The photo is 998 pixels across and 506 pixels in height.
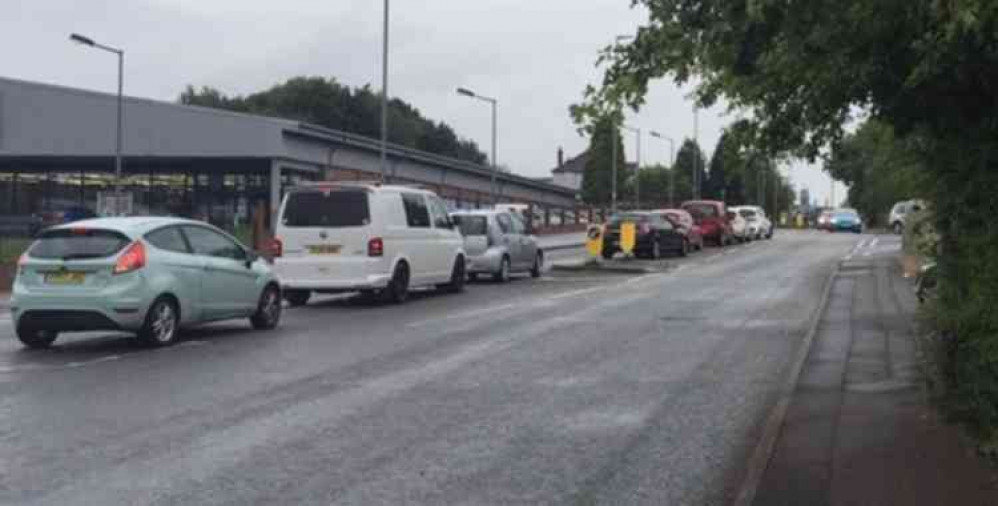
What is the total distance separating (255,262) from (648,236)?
24508 millimetres

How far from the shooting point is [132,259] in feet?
45.5

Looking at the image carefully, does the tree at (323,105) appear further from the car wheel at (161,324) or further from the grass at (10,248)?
the car wheel at (161,324)

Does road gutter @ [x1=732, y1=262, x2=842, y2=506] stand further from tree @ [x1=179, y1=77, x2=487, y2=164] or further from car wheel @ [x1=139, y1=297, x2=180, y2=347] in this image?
tree @ [x1=179, y1=77, x2=487, y2=164]

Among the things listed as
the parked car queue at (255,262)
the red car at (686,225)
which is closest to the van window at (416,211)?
the parked car queue at (255,262)

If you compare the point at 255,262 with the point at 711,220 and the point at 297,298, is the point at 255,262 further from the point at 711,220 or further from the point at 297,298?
the point at 711,220

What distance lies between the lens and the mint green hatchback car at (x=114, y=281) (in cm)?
1370

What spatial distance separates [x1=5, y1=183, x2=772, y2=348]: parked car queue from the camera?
45.2ft

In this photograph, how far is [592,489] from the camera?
7.18m

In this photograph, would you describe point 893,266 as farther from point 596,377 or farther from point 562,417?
point 562,417

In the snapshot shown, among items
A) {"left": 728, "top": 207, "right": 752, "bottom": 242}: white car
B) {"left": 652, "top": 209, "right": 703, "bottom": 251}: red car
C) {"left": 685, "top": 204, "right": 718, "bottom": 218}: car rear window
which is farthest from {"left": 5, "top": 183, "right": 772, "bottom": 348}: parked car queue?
{"left": 728, "top": 207, "right": 752, "bottom": 242}: white car

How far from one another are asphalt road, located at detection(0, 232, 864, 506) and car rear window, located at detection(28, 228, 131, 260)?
1.12 meters

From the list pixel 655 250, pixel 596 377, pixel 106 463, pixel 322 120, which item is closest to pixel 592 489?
pixel 106 463

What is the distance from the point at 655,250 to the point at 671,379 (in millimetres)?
28254

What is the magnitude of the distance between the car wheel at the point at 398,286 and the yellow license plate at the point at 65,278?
24.0ft
